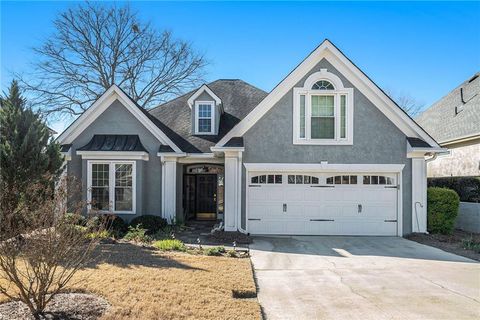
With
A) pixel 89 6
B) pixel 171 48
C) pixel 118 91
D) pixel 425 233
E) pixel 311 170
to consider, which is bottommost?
pixel 425 233

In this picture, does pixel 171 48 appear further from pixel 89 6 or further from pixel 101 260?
pixel 101 260

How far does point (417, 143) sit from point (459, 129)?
743cm

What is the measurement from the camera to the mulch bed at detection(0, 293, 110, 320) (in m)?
5.65

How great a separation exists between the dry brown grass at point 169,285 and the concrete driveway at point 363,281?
1.81 feet

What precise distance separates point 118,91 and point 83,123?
6.35 ft

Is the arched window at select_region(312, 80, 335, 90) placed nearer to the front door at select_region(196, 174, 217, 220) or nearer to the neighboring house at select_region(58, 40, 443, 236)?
the neighboring house at select_region(58, 40, 443, 236)

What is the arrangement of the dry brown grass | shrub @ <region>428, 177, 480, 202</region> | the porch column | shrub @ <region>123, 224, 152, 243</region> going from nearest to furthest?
the dry brown grass < shrub @ <region>123, 224, 152, 243</region> < the porch column < shrub @ <region>428, 177, 480, 202</region>

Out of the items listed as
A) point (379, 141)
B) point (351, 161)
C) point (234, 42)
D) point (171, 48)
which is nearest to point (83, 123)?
point (234, 42)

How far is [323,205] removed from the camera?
1396 centimetres

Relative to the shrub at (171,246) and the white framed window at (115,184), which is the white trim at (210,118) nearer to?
the white framed window at (115,184)

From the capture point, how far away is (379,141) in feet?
45.5

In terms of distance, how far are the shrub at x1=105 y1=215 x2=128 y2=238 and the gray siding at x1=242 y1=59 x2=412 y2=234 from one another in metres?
4.31

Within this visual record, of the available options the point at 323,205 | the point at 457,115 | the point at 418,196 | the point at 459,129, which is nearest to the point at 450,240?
the point at 418,196

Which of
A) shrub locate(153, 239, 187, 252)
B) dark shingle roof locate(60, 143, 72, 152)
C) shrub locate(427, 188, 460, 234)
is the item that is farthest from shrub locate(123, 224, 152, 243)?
shrub locate(427, 188, 460, 234)
